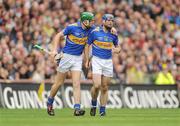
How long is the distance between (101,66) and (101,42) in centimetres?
65

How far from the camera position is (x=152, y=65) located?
3594 cm

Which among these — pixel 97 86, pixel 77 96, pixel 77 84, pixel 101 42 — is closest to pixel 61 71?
pixel 77 84

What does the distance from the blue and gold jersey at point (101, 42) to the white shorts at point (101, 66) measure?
0.11 meters

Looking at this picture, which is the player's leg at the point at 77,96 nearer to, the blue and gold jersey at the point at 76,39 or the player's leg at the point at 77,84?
the player's leg at the point at 77,84

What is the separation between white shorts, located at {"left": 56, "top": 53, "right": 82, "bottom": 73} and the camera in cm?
2261

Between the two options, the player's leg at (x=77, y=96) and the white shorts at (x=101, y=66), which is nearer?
the player's leg at (x=77, y=96)

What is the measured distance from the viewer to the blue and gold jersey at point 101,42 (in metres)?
22.9

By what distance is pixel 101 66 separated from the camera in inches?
901

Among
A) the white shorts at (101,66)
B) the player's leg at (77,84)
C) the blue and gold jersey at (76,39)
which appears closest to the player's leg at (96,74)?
the white shorts at (101,66)

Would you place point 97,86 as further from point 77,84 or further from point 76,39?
point 76,39

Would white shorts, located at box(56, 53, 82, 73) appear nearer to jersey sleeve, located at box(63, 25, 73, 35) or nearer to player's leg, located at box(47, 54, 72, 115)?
player's leg, located at box(47, 54, 72, 115)

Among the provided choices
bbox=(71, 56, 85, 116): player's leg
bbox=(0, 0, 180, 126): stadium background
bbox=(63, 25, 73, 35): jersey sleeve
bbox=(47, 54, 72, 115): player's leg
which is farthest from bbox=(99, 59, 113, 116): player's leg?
bbox=(0, 0, 180, 126): stadium background

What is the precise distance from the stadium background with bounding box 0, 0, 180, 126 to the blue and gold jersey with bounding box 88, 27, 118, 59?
4847 millimetres

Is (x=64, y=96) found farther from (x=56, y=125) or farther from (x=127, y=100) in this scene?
(x=56, y=125)
